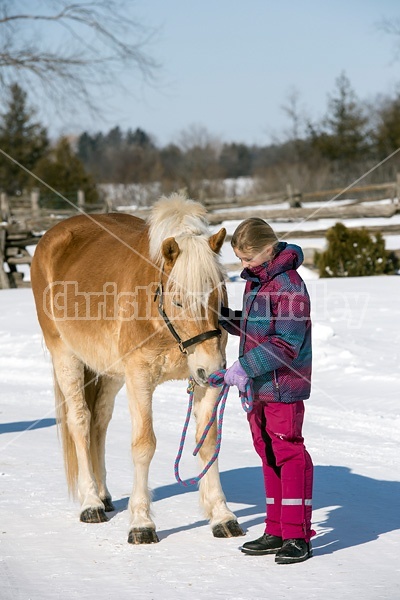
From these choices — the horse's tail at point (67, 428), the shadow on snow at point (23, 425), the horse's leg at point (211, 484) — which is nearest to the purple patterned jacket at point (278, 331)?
the horse's leg at point (211, 484)

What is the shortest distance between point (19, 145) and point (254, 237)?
50.7 meters

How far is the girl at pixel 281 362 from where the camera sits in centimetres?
383

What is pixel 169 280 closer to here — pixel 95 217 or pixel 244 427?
pixel 95 217

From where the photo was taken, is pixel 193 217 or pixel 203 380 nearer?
pixel 203 380

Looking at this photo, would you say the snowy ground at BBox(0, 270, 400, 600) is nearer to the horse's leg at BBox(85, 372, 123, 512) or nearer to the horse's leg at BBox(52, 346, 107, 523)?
the horse's leg at BBox(52, 346, 107, 523)

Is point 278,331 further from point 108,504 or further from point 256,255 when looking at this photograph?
point 108,504

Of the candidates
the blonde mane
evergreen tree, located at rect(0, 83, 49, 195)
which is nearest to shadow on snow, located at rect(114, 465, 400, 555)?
the blonde mane

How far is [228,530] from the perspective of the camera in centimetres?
439

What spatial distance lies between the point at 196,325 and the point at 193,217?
0.70 metres

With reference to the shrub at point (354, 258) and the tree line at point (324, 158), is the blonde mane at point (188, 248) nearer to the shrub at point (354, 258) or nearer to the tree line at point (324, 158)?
the shrub at point (354, 258)

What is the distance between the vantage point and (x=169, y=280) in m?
4.21

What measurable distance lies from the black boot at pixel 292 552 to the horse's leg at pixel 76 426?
1.38m

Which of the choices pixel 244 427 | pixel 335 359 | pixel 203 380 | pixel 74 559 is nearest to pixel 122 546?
pixel 74 559

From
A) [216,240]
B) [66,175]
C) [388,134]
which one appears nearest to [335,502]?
[216,240]
